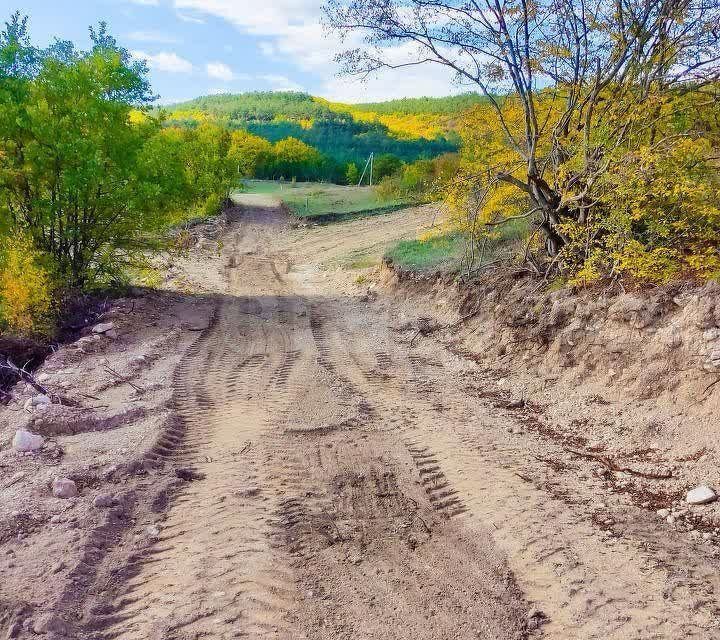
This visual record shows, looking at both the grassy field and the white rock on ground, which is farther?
the grassy field

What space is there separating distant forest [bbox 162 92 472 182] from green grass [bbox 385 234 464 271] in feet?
51.0

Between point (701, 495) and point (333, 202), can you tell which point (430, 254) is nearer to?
point (701, 495)

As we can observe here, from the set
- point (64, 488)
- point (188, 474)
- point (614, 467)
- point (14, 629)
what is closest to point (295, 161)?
point (188, 474)

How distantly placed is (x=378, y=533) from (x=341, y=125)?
108 meters

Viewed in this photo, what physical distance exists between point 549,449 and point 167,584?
4.12m

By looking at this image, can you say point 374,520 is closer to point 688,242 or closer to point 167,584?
point 167,584

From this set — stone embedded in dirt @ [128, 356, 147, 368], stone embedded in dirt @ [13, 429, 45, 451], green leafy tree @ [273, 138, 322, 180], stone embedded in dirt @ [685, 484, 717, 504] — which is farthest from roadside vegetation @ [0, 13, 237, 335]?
green leafy tree @ [273, 138, 322, 180]

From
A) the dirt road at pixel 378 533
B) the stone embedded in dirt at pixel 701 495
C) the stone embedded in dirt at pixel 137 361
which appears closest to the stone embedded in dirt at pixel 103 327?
the stone embedded in dirt at pixel 137 361

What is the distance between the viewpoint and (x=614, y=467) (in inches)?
222

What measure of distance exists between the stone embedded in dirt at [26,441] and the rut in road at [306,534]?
115 cm

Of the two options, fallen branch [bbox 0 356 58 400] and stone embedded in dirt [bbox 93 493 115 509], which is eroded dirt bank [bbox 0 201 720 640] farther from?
fallen branch [bbox 0 356 58 400]

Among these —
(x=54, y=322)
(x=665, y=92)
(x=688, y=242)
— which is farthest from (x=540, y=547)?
(x=54, y=322)

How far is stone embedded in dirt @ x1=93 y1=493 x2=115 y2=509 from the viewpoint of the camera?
180 inches

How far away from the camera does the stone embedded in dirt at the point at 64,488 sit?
15.3ft
